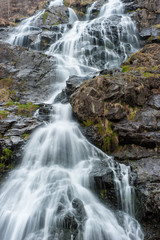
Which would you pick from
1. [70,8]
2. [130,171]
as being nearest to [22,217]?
[130,171]

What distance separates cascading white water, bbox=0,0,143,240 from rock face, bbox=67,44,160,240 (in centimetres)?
49

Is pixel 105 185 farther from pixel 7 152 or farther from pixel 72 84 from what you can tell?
pixel 72 84

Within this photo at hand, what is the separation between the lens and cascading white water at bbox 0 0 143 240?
4.57m

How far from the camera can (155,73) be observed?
29.3 feet

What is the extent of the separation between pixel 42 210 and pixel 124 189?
8.03ft

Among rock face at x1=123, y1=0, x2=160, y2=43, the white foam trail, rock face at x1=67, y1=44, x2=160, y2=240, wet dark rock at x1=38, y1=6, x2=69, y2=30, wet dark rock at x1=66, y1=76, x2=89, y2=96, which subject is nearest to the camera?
rock face at x1=67, y1=44, x2=160, y2=240

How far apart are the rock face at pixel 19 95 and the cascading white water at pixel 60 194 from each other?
1.53 ft

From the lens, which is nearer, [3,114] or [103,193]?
[103,193]

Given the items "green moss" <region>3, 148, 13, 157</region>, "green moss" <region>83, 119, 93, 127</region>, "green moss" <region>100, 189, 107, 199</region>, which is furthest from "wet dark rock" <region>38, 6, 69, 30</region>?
"green moss" <region>100, 189, 107, 199</region>

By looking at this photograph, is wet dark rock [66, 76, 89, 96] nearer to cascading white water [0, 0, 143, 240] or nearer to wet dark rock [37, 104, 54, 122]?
wet dark rock [37, 104, 54, 122]

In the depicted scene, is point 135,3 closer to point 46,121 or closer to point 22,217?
point 46,121

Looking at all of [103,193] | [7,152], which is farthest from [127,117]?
[7,152]

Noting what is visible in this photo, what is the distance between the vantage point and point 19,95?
1266 centimetres

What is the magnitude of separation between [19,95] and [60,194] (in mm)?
9022
